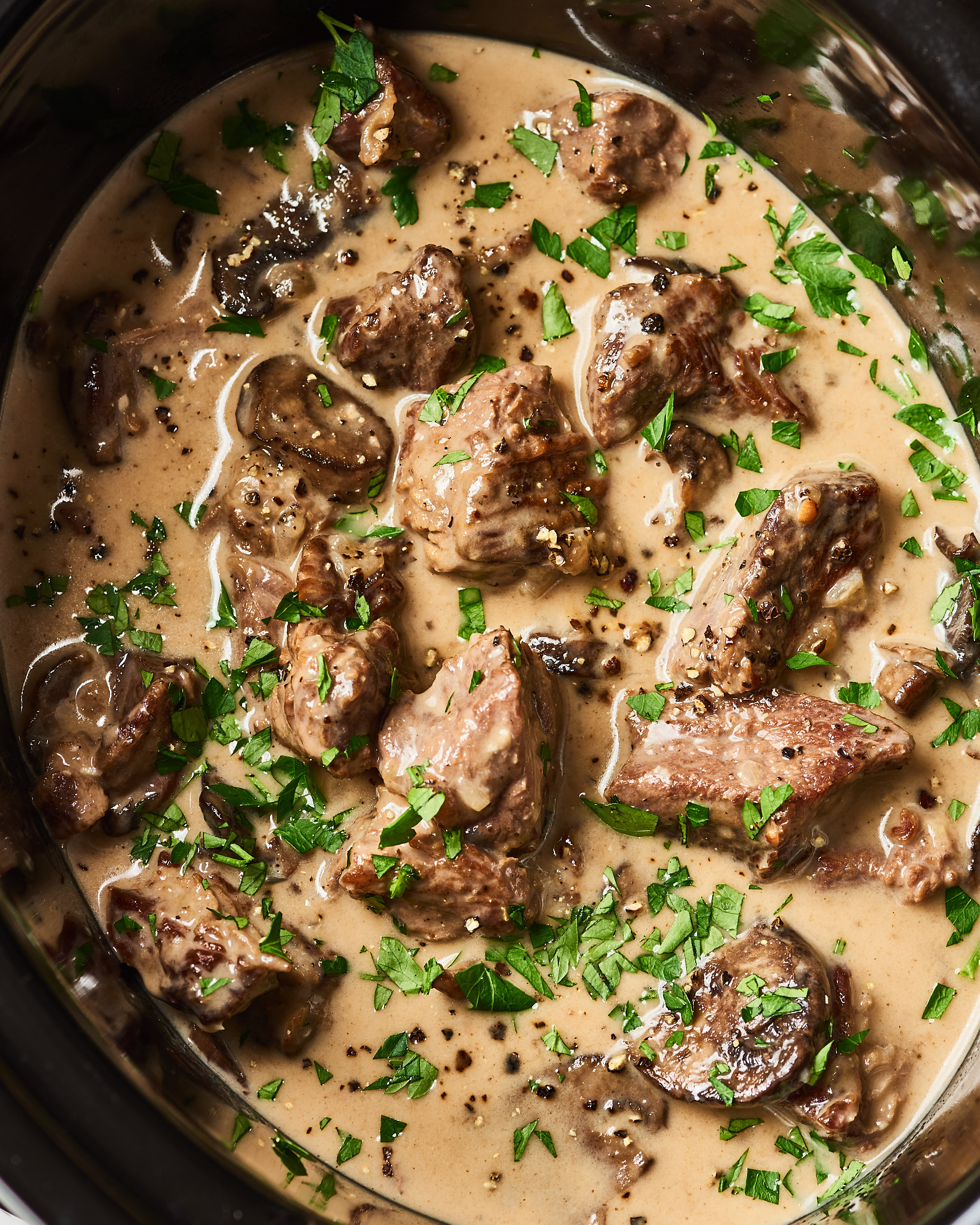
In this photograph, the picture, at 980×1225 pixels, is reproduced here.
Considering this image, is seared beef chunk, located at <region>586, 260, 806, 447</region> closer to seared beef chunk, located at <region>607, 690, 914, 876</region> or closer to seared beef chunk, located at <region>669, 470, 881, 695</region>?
seared beef chunk, located at <region>669, 470, 881, 695</region>

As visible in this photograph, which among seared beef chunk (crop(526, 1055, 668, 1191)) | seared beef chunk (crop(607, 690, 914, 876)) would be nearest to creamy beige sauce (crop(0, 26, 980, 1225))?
seared beef chunk (crop(526, 1055, 668, 1191))

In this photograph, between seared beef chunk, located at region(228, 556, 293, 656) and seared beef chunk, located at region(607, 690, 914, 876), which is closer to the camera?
seared beef chunk, located at region(607, 690, 914, 876)

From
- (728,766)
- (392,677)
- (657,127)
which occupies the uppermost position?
(657,127)

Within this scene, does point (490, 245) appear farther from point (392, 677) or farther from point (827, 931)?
point (827, 931)

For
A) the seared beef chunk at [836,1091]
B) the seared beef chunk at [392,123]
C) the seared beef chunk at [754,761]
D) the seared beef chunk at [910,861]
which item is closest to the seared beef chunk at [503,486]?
the seared beef chunk at [754,761]

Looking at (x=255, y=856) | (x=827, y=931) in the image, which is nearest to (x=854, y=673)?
(x=827, y=931)

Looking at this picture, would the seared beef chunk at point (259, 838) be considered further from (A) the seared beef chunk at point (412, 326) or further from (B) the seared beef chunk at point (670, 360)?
(B) the seared beef chunk at point (670, 360)
